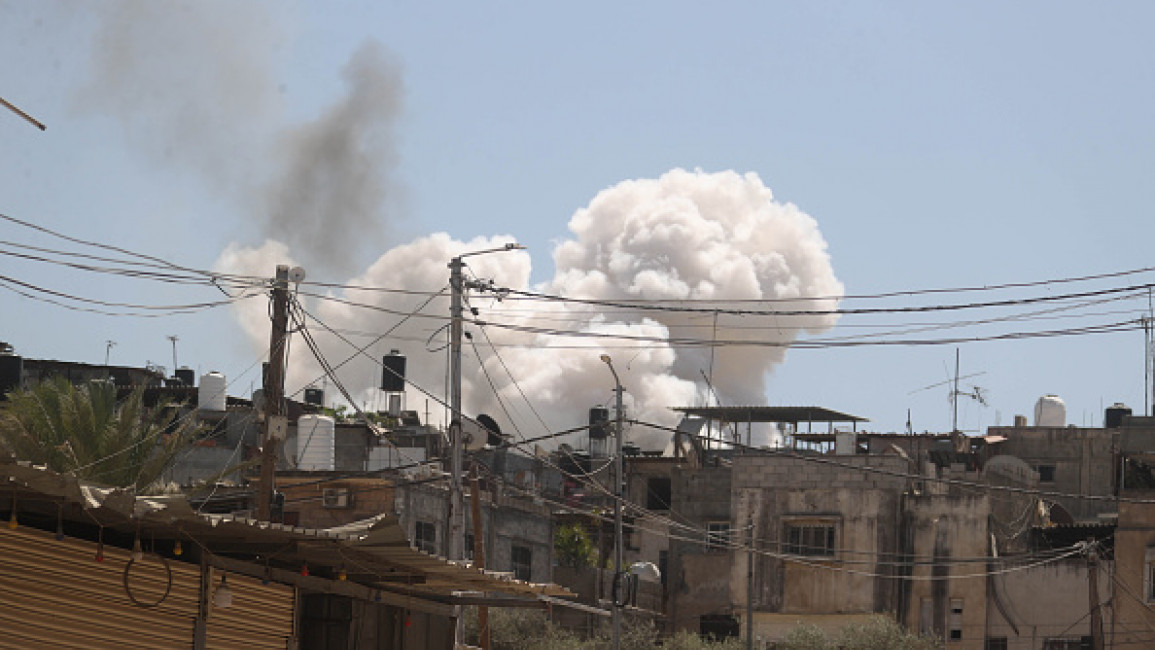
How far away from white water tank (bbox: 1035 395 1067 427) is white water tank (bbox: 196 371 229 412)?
4263 centimetres

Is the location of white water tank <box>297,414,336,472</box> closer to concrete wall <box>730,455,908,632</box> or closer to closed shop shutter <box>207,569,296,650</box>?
concrete wall <box>730,455,908,632</box>

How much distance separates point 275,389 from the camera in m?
29.8

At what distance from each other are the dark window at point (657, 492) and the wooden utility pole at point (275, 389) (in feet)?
146

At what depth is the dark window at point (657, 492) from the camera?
2906 inches

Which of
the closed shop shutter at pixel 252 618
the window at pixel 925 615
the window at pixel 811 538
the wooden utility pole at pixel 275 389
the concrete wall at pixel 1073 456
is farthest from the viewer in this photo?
the concrete wall at pixel 1073 456

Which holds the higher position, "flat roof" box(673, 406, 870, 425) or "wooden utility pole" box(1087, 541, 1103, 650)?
"flat roof" box(673, 406, 870, 425)

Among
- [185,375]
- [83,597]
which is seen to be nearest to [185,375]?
[185,375]

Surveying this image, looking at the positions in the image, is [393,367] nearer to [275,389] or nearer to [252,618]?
[275,389]

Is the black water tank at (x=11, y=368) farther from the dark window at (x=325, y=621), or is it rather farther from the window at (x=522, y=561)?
the dark window at (x=325, y=621)

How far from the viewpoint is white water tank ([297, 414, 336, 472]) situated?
56875 millimetres

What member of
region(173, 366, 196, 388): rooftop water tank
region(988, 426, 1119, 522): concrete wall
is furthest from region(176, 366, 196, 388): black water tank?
region(988, 426, 1119, 522): concrete wall

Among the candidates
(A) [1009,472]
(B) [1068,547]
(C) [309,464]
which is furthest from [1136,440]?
(C) [309,464]

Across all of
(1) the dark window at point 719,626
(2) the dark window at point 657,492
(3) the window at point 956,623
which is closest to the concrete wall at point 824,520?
(1) the dark window at point 719,626

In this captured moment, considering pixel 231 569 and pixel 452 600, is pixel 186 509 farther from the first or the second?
pixel 452 600
